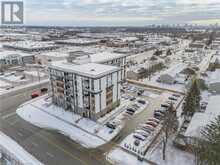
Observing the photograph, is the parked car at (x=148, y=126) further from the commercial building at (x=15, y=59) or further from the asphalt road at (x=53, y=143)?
the commercial building at (x=15, y=59)

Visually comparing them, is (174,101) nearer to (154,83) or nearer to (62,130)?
(154,83)

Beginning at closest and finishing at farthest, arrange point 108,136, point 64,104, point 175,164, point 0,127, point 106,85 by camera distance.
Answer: point 175,164
point 108,136
point 0,127
point 106,85
point 64,104

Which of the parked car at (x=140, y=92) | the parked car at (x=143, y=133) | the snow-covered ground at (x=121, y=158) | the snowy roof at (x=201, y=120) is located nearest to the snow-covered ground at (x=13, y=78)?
the parked car at (x=140, y=92)

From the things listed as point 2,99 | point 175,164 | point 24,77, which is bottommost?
point 175,164

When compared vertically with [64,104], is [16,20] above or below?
above

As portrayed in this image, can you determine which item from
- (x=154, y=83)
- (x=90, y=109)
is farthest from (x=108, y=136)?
(x=154, y=83)

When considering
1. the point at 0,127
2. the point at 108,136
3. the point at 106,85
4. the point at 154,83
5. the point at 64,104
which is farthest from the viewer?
the point at 154,83
